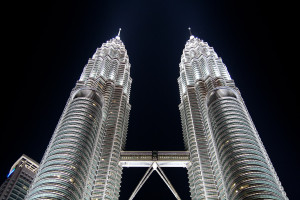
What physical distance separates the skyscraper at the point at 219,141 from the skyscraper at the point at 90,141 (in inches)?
924

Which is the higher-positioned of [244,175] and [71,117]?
[71,117]

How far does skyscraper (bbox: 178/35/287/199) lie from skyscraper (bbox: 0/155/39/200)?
82976mm

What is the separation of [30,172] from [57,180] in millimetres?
93153

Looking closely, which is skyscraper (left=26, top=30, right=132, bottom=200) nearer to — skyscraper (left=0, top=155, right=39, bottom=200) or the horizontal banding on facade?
the horizontal banding on facade

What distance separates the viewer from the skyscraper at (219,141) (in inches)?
2667

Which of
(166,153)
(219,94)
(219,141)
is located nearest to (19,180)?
(166,153)

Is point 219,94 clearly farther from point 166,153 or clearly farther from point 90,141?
point 90,141

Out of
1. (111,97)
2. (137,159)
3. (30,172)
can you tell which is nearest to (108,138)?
(137,159)

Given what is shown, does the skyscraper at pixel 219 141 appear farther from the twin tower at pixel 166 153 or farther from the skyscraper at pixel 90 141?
the skyscraper at pixel 90 141

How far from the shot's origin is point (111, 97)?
11169 centimetres

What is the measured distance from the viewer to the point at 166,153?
10206 centimetres

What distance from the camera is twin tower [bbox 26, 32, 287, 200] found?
6912 cm

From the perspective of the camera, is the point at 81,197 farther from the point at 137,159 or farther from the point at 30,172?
the point at 30,172

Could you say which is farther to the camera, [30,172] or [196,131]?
[30,172]
